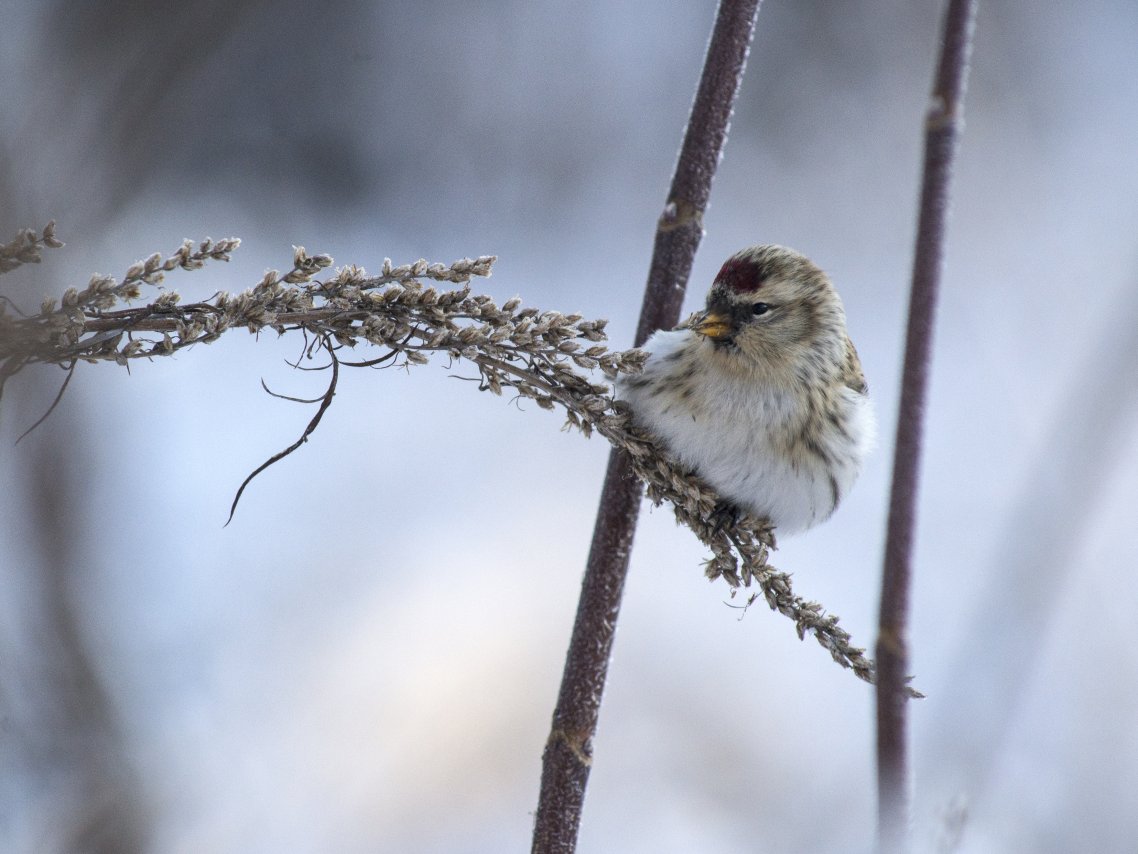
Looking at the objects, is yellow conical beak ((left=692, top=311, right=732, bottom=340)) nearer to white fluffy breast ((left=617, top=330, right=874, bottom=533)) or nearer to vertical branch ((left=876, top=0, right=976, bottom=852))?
white fluffy breast ((left=617, top=330, right=874, bottom=533))

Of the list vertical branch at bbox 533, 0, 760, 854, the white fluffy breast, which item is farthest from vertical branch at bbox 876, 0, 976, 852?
the white fluffy breast

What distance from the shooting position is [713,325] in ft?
3.95

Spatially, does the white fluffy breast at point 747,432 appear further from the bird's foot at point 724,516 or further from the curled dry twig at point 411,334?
the curled dry twig at point 411,334

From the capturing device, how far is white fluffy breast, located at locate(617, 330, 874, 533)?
1151 mm

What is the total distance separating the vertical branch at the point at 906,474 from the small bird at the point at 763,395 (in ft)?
2.26

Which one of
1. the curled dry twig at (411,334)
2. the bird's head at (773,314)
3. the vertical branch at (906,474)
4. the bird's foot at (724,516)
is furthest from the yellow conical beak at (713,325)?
the vertical branch at (906,474)

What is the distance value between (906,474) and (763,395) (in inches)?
34.1

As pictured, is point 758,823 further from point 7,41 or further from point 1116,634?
point 7,41

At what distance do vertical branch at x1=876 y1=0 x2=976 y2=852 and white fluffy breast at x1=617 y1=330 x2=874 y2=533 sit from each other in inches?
27.1

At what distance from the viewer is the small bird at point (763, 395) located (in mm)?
1168

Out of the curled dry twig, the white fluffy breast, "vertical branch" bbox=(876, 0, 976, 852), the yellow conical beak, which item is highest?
the yellow conical beak

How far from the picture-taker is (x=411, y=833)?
1561 millimetres

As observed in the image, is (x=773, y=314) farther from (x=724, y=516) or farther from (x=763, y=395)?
(x=724, y=516)

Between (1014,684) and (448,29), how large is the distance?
2.07m
